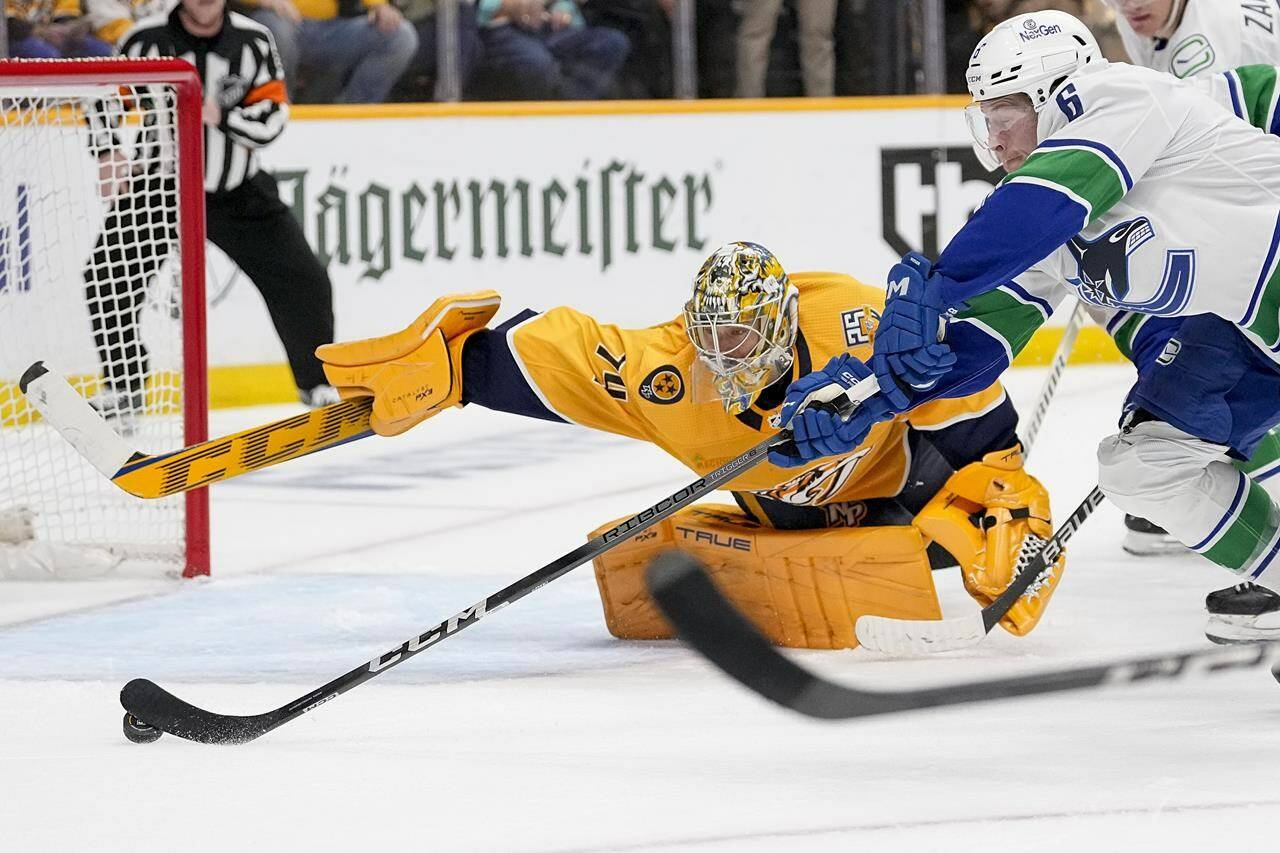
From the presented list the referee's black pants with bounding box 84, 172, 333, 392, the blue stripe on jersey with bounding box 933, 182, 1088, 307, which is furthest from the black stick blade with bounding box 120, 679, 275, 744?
the referee's black pants with bounding box 84, 172, 333, 392

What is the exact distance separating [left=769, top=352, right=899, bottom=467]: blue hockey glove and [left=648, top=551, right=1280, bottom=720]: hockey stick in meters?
0.26

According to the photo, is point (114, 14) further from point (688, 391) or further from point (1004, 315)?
point (1004, 315)

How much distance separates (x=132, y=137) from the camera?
3.91 m

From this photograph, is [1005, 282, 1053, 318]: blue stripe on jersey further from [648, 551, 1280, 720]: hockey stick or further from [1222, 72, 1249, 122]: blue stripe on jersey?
[648, 551, 1280, 720]: hockey stick

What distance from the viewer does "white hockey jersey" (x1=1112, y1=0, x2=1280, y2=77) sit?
10.4ft

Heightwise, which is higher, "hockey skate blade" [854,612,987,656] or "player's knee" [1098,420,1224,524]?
"player's knee" [1098,420,1224,524]

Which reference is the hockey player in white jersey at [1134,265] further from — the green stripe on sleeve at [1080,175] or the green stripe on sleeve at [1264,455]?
the green stripe on sleeve at [1264,455]

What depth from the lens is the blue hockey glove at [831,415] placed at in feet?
7.22

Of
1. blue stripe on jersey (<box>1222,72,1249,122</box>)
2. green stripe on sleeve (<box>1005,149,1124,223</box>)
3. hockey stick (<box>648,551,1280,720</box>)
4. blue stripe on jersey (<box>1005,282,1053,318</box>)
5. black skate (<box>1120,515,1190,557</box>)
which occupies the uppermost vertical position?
blue stripe on jersey (<box>1222,72,1249,122</box>)

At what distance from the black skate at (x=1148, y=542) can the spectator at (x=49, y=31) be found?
331cm

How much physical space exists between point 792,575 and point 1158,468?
0.57 m

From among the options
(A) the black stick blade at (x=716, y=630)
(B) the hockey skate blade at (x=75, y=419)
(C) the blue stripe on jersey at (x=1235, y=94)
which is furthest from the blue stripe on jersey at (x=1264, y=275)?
(B) the hockey skate blade at (x=75, y=419)

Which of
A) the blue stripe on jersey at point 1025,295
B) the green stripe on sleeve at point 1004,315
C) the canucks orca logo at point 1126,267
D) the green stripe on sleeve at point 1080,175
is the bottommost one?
the green stripe on sleeve at point 1004,315

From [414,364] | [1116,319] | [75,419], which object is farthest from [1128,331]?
[75,419]
